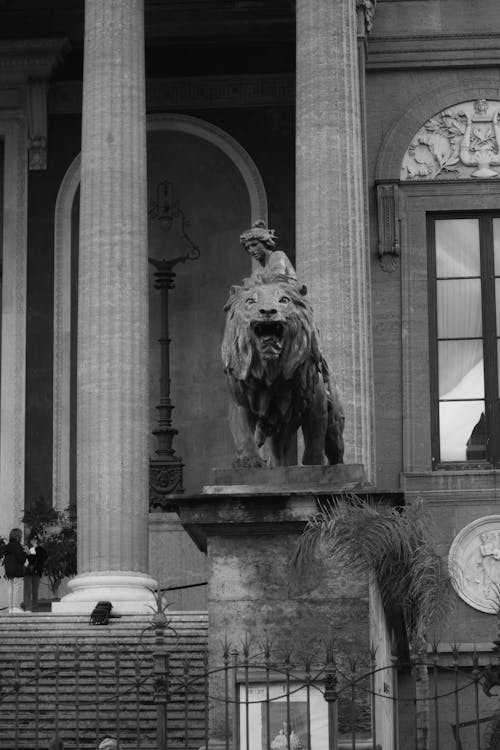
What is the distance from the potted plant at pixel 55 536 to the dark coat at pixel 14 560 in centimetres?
65

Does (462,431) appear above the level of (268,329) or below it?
above

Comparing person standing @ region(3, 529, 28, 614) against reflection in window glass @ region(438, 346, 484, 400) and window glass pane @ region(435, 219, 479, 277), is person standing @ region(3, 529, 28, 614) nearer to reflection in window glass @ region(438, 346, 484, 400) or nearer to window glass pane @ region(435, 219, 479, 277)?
reflection in window glass @ region(438, 346, 484, 400)

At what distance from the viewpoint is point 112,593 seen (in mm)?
25203

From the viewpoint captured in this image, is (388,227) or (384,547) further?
(388,227)

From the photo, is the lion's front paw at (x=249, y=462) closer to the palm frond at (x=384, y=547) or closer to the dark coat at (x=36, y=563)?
the palm frond at (x=384, y=547)

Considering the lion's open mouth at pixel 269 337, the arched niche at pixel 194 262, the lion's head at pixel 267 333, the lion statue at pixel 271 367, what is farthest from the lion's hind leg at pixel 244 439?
the arched niche at pixel 194 262

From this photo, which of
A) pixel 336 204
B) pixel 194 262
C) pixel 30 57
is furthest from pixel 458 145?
pixel 30 57

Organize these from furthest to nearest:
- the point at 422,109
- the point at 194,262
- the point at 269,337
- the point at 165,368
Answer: the point at 194,262, the point at 165,368, the point at 422,109, the point at 269,337

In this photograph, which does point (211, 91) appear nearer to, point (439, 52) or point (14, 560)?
point (439, 52)

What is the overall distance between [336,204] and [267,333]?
12486 mm

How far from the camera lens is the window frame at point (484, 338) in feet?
102

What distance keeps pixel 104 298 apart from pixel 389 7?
29.9 ft

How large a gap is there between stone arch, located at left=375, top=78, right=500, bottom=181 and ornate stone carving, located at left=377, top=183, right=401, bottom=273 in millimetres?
529

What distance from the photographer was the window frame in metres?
31.1
